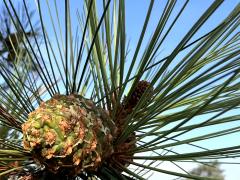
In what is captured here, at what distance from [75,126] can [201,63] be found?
0.34m

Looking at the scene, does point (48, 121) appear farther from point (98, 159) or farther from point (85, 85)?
point (85, 85)

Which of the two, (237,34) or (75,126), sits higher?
(237,34)

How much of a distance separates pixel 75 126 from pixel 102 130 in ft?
0.20

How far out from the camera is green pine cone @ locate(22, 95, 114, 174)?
60 cm

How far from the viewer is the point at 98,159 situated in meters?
0.64

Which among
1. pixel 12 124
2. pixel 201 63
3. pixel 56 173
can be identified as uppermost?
pixel 201 63

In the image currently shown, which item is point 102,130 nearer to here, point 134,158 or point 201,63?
point 134,158

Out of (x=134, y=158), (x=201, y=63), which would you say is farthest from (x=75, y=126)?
(x=201, y=63)

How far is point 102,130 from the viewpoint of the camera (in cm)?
67

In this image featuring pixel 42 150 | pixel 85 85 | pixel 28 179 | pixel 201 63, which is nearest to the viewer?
pixel 42 150

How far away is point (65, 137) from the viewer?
60cm

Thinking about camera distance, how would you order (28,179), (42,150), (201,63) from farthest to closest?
1. (201,63)
2. (28,179)
3. (42,150)

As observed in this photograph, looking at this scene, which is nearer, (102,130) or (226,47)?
(102,130)

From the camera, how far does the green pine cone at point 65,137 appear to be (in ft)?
1.97
